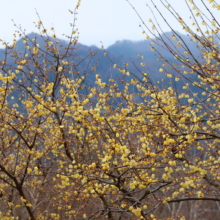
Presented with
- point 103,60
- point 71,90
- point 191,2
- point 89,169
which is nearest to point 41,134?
point 71,90

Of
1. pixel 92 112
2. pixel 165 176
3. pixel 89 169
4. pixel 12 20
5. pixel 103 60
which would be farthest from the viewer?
pixel 103 60

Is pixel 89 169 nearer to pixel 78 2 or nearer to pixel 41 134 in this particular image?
pixel 41 134

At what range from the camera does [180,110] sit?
411cm

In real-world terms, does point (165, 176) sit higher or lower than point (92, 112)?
lower

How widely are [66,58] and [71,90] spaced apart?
5.86 ft

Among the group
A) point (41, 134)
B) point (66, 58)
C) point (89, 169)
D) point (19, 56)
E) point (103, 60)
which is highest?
point (103, 60)

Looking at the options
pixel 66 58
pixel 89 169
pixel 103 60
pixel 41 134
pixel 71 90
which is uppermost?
pixel 103 60

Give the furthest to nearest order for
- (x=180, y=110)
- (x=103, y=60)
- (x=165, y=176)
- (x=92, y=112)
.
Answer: (x=103, y=60) < (x=180, y=110) < (x=92, y=112) < (x=165, y=176)

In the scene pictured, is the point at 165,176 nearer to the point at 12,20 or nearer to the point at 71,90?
the point at 71,90

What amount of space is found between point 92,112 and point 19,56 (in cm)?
307

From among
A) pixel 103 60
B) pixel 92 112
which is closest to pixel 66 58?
pixel 92 112

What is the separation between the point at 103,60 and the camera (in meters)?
43.8

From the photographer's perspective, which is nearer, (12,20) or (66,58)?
(12,20)

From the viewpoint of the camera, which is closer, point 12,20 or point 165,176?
point 165,176
